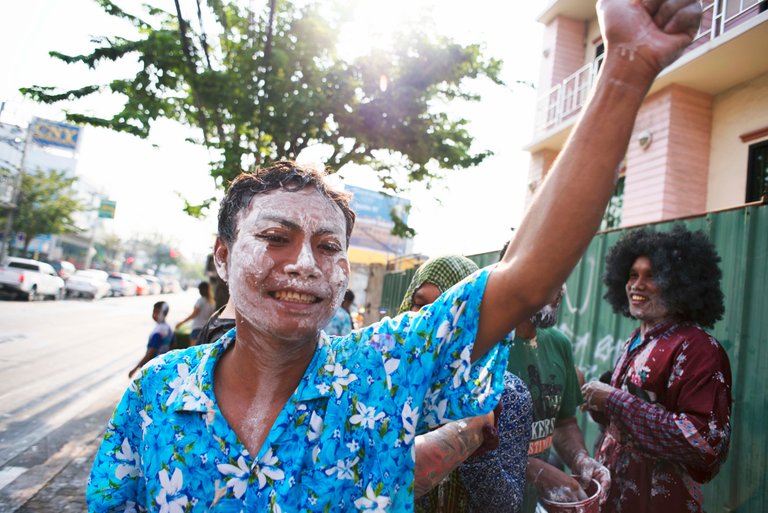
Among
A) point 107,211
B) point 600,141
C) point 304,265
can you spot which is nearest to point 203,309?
point 304,265

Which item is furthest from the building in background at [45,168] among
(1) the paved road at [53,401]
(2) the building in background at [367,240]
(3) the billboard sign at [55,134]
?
(1) the paved road at [53,401]

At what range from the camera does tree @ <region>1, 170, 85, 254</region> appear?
102 ft

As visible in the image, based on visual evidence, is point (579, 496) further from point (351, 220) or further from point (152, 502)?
point (152, 502)

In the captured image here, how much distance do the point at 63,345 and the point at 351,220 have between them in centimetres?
A: 1250

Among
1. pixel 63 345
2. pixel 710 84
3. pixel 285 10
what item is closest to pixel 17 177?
pixel 63 345

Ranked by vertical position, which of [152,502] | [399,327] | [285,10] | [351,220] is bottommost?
[152,502]

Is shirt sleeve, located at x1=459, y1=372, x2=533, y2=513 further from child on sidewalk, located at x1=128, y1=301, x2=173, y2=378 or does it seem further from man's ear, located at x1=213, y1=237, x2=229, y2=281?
child on sidewalk, located at x1=128, y1=301, x2=173, y2=378

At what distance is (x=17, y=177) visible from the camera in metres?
30.2

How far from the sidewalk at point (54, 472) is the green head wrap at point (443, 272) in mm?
3620

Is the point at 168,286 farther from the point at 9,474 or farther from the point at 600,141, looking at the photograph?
the point at 600,141

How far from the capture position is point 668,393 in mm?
2350

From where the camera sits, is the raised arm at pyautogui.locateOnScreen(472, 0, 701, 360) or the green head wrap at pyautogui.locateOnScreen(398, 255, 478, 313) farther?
the green head wrap at pyautogui.locateOnScreen(398, 255, 478, 313)

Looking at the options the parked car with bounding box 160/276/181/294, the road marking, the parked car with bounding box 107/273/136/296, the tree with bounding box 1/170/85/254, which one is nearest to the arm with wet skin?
the road marking

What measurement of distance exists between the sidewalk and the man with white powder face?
3.50 meters
